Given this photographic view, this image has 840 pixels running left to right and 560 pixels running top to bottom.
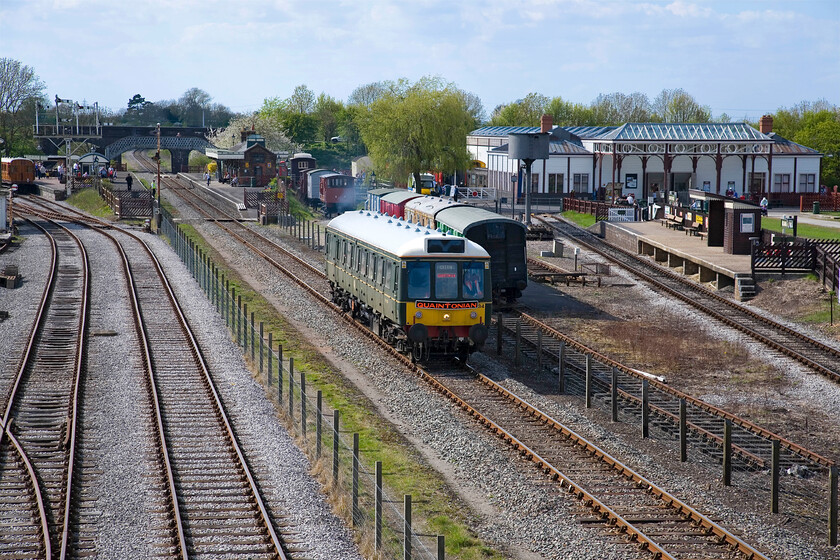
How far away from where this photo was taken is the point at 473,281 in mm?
23000

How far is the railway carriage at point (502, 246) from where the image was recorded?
104ft

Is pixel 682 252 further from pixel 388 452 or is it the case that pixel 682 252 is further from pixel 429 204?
pixel 388 452

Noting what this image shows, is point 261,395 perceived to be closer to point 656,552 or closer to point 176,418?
point 176,418

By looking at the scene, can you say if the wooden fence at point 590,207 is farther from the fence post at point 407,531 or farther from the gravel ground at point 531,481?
the fence post at point 407,531

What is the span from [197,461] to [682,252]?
28.9 m

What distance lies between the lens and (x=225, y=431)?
18.0 metres

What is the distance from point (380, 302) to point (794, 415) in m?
10.1

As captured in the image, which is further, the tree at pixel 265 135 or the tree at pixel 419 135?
the tree at pixel 265 135

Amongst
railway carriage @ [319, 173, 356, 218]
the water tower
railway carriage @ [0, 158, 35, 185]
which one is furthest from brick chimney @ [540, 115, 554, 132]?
railway carriage @ [0, 158, 35, 185]

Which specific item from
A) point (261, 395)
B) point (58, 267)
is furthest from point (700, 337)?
point (58, 267)

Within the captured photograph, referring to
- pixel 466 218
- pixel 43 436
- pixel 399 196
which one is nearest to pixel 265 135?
pixel 399 196

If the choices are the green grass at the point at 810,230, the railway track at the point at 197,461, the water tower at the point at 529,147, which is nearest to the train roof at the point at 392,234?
the railway track at the point at 197,461

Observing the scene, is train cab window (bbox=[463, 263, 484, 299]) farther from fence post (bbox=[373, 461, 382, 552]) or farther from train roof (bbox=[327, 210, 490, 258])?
fence post (bbox=[373, 461, 382, 552])

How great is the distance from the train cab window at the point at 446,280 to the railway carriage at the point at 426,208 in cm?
1370
